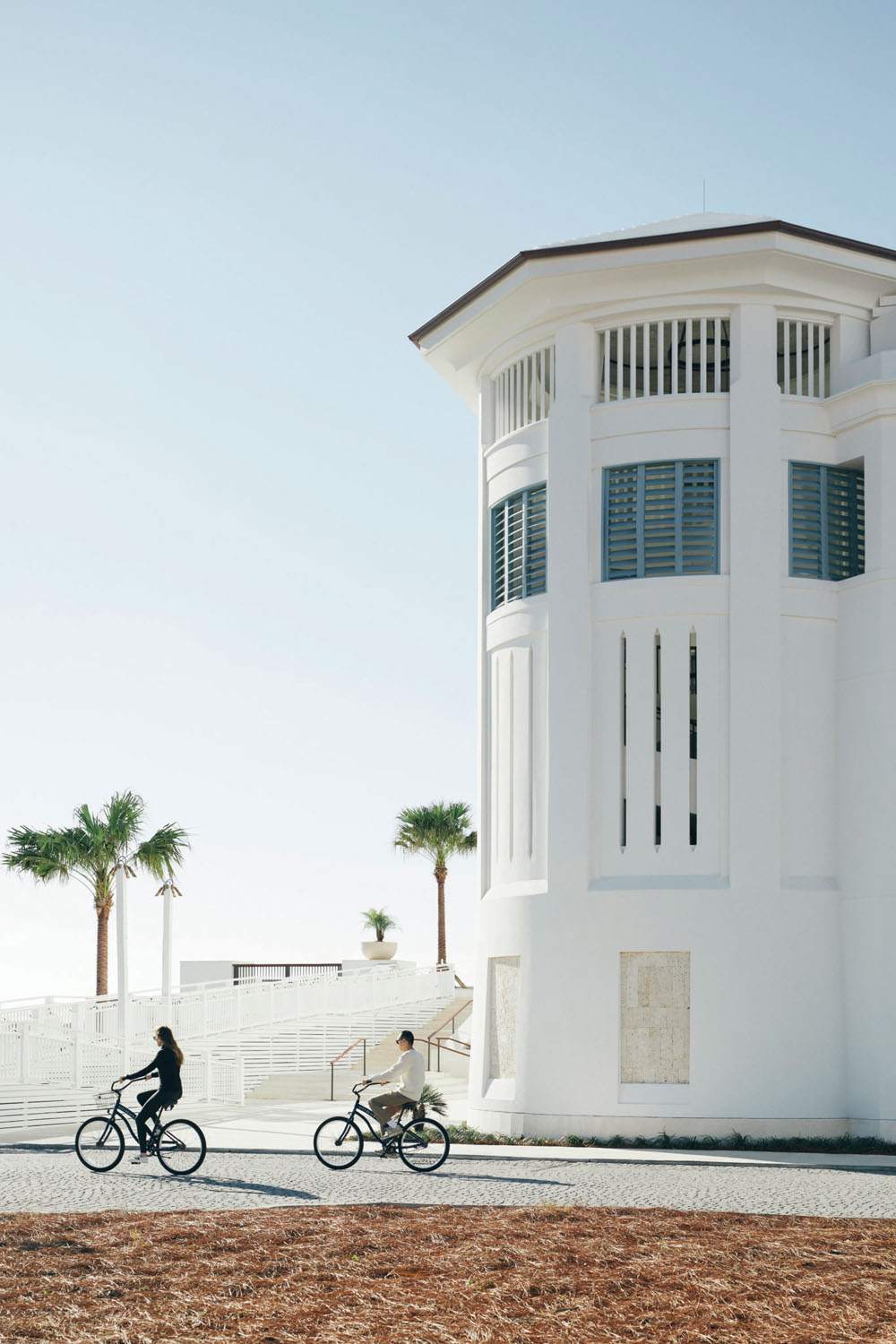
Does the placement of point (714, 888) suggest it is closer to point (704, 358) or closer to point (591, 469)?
point (591, 469)

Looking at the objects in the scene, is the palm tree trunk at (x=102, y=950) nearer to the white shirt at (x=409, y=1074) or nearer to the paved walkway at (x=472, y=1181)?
the paved walkway at (x=472, y=1181)

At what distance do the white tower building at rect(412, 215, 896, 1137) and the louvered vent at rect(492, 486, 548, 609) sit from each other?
0.08 m

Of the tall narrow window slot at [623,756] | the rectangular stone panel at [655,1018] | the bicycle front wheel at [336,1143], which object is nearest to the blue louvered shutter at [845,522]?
the tall narrow window slot at [623,756]

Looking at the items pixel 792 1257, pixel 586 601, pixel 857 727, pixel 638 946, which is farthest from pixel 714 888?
pixel 792 1257

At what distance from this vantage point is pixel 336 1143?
17938mm

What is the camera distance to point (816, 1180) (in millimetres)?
17734

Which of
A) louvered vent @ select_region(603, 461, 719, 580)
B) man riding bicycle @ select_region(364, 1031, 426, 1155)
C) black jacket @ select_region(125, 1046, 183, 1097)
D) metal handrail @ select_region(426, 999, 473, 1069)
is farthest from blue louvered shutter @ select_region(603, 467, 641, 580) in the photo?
metal handrail @ select_region(426, 999, 473, 1069)

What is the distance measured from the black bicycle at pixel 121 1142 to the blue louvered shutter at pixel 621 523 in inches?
431

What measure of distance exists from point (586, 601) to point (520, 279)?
5.25 metres

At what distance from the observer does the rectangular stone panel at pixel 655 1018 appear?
2256cm

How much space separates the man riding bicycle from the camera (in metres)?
17.7

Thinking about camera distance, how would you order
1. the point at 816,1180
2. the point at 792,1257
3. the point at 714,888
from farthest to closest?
the point at 714,888
the point at 816,1180
the point at 792,1257

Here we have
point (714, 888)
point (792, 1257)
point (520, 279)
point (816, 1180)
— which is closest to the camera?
point (792, 1257)

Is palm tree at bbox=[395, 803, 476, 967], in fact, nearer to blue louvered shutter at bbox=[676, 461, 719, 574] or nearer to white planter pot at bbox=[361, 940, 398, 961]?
white planter pot at bbox=[361, 940, 398, 961]
